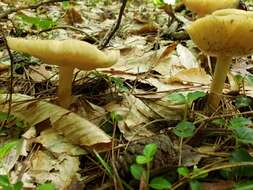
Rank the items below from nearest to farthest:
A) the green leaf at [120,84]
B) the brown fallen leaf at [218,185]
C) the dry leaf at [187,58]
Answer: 1. the brown fallen leaf at [218,185]
2. the green leaf at [120,84]
3. the dry leaf at [187,58]

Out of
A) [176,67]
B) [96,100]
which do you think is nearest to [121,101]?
[96,100]

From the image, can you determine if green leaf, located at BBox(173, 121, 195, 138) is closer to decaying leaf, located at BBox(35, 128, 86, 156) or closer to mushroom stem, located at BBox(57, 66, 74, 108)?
decaying leaf, located at BBox(35, 128, 86, 156)

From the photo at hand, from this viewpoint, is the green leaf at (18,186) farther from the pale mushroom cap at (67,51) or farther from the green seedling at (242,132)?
the green seedling at (242,132)

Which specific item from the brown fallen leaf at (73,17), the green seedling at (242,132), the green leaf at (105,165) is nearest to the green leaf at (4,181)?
the green leaf at (105,165)

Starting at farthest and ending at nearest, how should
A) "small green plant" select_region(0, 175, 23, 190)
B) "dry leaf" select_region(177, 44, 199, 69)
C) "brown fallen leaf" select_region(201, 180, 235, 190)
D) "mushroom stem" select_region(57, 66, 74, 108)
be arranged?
"dry leaf" select_region(177, 44, 199, 69) → "mushroom stem" select_region(57, 66, 74, 108) → "brown fallen leaf" select_region(201, 180, 235, 190) → "small green plant" select_region(0, 175, 23, 190)

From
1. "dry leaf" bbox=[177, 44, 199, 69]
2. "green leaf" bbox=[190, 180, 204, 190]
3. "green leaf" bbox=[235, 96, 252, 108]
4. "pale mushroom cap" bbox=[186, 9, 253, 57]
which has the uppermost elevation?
"pale mushroom cap" bbox=[186, 9, 253, 57]

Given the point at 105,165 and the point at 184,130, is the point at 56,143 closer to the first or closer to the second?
the point at 105,165

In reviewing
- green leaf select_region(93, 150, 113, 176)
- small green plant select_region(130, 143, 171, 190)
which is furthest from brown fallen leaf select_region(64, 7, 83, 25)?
small green plant select_region(130, 143, 171, 190)

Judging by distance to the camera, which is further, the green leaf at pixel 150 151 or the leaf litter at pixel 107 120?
the leaf litter at pixel 107 120
